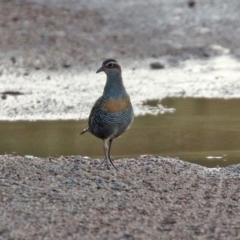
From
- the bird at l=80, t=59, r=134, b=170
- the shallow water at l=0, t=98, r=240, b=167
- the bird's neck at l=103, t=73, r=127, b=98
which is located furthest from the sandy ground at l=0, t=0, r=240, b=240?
the bird's neck at l=103, t=73, r=127, b=98

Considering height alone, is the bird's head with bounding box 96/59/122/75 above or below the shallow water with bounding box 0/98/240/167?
above

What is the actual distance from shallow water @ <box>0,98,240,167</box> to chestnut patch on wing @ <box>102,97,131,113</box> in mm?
1184

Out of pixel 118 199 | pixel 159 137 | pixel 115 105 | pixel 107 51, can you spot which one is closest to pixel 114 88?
pixel 115 105

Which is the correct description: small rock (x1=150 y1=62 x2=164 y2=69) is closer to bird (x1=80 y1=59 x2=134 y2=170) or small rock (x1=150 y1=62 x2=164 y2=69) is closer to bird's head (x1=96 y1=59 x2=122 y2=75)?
bird's head (x1=96 y1=59 x2=122 y2=75)

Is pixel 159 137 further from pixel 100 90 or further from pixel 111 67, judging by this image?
pixel 100 90

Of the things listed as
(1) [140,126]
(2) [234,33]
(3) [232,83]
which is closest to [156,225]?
(1) [140,126]

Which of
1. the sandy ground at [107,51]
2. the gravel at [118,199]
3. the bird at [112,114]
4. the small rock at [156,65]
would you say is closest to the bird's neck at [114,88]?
the bird at [112,114]

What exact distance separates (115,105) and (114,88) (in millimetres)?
211

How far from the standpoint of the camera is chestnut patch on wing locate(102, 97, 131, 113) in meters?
8.11

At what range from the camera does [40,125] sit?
35.5 ft

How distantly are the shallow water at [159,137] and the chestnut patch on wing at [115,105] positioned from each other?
118cm

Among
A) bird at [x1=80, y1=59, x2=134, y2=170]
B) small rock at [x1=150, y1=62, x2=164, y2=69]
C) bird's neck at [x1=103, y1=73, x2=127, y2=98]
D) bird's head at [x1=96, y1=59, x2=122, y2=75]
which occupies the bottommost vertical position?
small rock at [x1=150, y1=62, x2=164, y2=69]

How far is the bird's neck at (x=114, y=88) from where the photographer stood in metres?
8.20

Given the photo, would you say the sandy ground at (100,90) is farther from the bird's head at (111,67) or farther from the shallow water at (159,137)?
the bird's head at (111,67)
